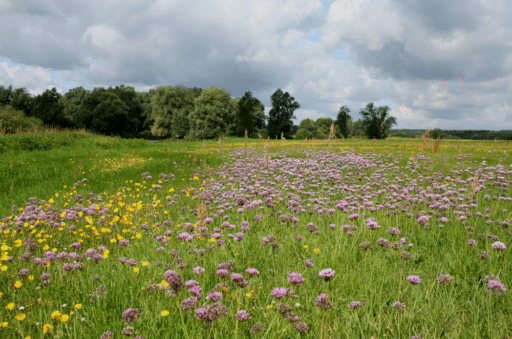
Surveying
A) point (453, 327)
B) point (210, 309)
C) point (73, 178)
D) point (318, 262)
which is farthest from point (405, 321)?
point (73, 178)

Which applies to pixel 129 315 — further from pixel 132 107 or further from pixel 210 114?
pixel 132 107

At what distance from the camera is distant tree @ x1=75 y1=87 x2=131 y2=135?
171ft

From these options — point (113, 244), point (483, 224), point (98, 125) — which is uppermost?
point (98, 125)

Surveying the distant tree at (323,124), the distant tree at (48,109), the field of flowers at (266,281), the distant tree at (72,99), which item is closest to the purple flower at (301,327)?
the field of flowers at (266,281)

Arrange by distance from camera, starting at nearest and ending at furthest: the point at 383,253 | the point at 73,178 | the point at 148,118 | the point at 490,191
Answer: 1. the point at 383,253
2. the point at 490,191
3. the point at 73,178
4. the point at 148,118

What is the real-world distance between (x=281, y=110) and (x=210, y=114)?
25.1 meters

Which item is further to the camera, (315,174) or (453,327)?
(315,174)

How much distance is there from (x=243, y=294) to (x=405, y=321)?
1526 millimetres

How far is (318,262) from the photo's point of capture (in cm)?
344

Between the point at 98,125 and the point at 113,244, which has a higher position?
the point at 98,125

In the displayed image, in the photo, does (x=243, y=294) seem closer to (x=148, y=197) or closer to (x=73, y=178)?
(x=148, y=197)

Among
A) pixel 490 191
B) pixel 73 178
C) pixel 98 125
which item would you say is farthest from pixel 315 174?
pixel 98 125

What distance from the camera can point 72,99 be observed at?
8094cm

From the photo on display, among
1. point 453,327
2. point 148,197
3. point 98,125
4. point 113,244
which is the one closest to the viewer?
point 453,327
